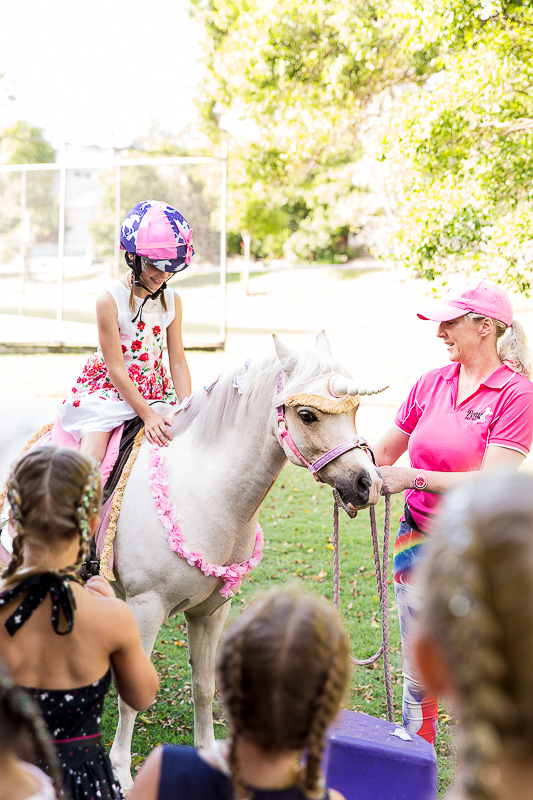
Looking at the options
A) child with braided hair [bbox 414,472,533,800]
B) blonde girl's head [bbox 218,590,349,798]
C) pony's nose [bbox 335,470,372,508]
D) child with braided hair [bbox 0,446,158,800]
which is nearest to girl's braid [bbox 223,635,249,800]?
blonde girl's head [bbox 218,590,349,798]

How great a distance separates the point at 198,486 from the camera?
10.6 ft

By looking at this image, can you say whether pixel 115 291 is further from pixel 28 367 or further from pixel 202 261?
pixel 202 261

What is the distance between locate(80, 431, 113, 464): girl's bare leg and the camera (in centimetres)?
335

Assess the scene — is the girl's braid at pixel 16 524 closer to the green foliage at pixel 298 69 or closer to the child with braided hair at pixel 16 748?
the child with braided hair at pixel 16 748

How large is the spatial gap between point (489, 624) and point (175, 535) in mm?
2398

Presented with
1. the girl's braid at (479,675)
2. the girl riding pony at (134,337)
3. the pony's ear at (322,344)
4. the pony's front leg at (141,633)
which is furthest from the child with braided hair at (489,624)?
the girl riding pony at (134,337)

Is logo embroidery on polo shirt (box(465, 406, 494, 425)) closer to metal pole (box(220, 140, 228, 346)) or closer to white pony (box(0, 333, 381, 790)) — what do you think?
white pony (box(0, 333, 381, 790))

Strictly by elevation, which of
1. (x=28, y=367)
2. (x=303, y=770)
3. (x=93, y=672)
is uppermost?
(x=303, y=770)

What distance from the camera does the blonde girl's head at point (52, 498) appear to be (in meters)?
1.81

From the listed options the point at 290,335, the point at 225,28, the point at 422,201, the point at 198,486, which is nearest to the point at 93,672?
the point at 198,486

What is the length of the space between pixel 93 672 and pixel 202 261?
16274mm

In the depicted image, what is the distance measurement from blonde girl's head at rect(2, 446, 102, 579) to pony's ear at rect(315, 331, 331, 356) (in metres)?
1.51

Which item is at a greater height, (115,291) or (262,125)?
(262,125)

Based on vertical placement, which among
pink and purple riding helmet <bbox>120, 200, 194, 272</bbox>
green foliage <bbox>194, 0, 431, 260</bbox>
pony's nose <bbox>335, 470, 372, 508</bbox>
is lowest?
pony's nose <bbox>335, 470, 372, 508</bbox>
